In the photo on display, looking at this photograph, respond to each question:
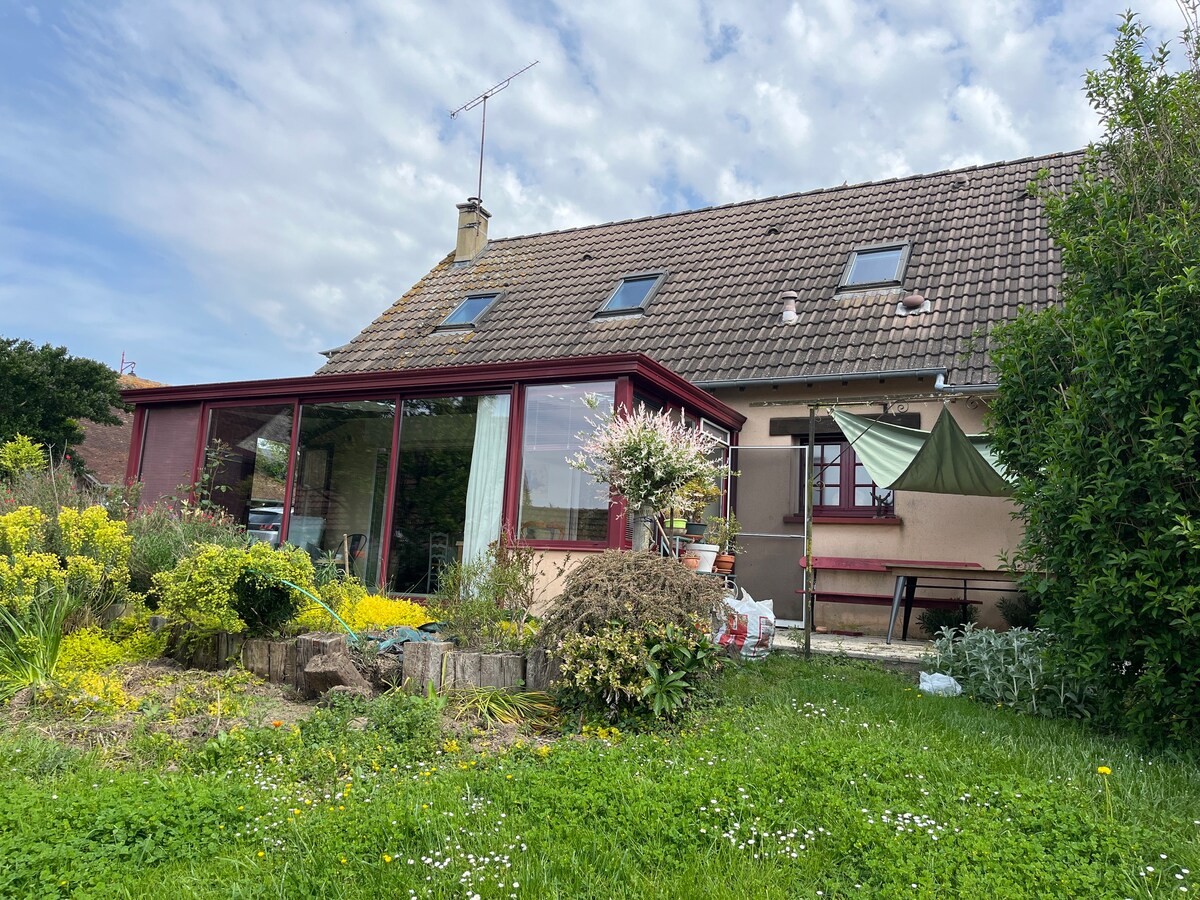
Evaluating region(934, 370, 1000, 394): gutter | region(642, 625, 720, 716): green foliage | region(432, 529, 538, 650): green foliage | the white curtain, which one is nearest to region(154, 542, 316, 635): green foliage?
region(432, 529, 538, 650): green foliage

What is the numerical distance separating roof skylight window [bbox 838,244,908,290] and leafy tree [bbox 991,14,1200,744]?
530 centimetres

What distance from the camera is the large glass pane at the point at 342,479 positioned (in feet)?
29.6

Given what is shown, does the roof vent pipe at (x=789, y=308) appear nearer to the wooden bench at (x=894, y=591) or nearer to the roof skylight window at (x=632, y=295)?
the roof skylight window at (x=632, y=295)

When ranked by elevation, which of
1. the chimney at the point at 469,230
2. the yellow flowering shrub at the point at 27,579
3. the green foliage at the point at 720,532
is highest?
the chimney at the point at 469,230

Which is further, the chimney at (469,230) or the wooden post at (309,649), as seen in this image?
the chimney at (469,230)

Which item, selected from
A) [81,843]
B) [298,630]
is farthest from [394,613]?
[81,843]

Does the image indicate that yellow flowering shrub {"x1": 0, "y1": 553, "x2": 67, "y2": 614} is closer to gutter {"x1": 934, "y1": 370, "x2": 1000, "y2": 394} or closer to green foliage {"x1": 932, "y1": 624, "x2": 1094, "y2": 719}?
green foliage {"x1": 932, "y1": 624, "x2": 1094, "y2": 719}

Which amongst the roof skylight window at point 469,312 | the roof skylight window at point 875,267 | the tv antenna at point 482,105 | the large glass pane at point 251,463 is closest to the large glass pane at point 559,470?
the large glass pane at point 251,463

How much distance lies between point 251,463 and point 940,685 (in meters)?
7.62

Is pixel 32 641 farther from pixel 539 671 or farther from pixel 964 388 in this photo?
pixel 964 388

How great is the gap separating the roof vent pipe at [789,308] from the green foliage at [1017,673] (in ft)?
17.1

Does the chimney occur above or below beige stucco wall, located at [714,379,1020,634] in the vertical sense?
above

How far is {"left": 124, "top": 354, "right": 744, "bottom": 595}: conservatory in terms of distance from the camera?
7.87m

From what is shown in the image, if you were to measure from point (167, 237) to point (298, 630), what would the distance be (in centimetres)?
746
